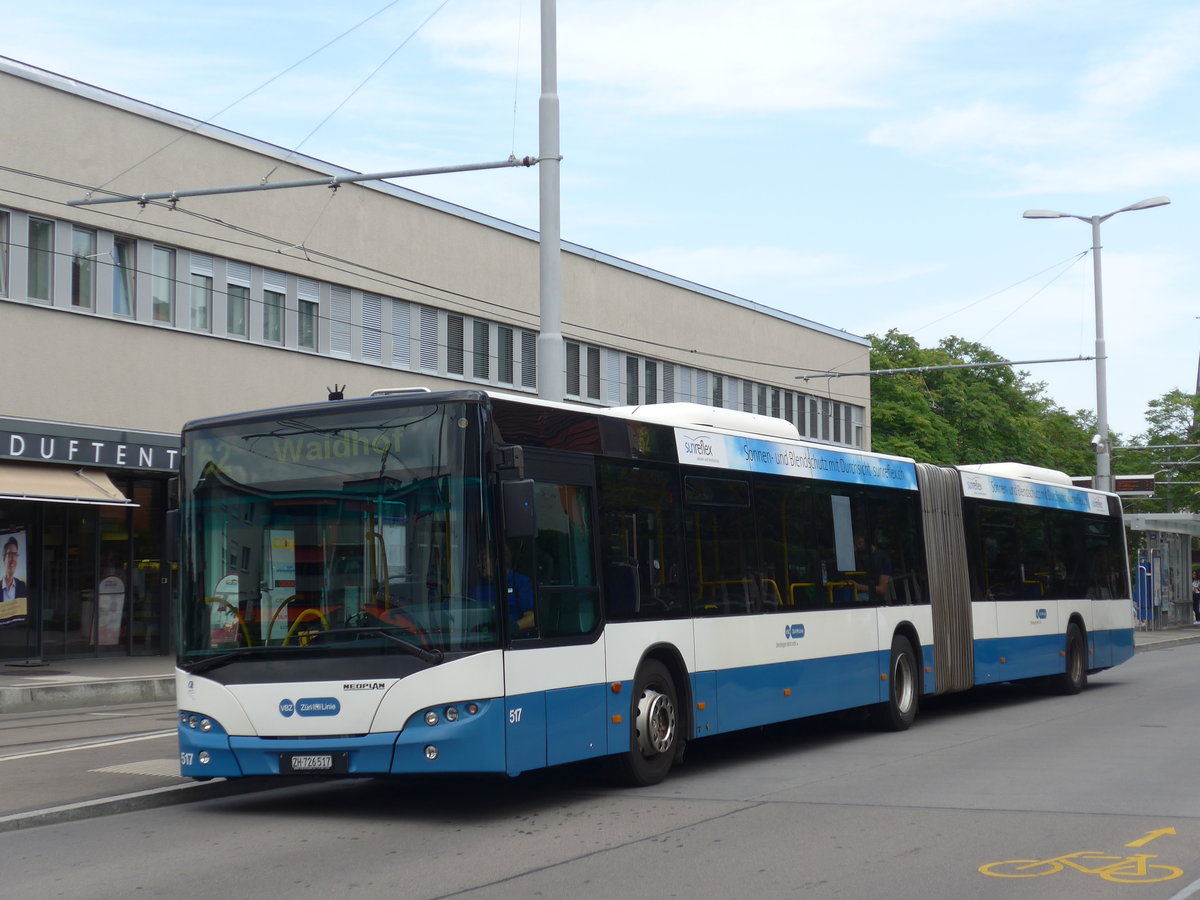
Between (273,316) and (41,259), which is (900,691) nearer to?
(41,259)

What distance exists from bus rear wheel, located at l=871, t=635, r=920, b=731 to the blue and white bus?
7.15ft

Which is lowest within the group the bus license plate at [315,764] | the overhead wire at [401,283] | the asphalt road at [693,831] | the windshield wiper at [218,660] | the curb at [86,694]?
the asphalt road at [693,831]

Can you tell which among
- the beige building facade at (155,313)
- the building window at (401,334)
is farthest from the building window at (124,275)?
the building window at (401,334)

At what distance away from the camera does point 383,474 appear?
390 inches

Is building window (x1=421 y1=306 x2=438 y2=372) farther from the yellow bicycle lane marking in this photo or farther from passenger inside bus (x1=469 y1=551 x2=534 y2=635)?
the yellow bicycle lane marking

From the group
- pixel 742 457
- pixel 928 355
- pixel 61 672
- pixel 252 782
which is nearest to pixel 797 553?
pixel 742 457

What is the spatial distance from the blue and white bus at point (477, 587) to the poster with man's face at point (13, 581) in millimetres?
15282

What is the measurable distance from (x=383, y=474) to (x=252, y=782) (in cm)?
316

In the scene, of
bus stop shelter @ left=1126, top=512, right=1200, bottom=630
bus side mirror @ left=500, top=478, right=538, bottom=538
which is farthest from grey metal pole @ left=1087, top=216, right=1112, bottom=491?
bus side mirror @ left=500, top=478, right=538, bottom=538

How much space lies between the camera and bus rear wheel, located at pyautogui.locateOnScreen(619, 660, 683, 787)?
1128cm

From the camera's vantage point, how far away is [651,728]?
37.7ft

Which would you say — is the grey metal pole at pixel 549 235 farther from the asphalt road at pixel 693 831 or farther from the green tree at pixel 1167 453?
the green tree at pixel 1167 453

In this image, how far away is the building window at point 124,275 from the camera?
26.1m

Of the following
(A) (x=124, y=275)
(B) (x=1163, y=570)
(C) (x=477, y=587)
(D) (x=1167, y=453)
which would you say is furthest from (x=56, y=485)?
(D) (x=1167, y=453)
